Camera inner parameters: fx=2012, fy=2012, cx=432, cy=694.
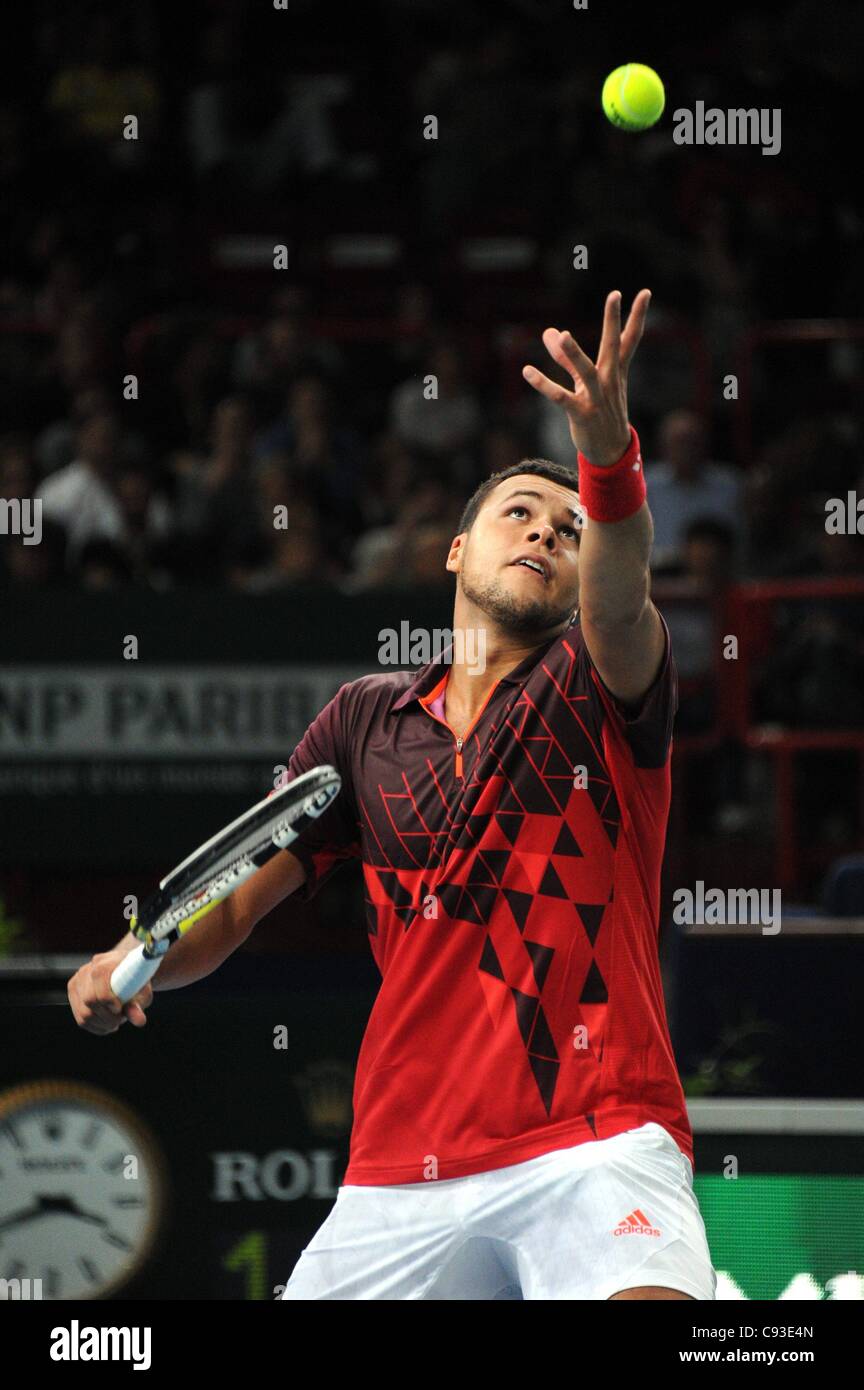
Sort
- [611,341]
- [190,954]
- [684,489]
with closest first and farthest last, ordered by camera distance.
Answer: [611,341] → [190,954] → [684,489]

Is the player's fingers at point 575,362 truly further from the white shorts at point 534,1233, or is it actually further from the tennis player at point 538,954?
the white shorts at point 534,1233

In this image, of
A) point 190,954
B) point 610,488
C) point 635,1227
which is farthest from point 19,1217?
point 610,488

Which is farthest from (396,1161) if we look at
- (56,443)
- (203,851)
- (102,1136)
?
(56,443)

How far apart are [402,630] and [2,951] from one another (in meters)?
1.83

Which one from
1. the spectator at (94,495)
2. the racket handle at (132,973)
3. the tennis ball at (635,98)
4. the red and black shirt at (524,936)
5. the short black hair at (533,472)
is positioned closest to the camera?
the red and black shirt at (524,936)

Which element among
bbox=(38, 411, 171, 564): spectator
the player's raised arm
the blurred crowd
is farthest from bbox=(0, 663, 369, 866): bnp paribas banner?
the player's raised arm

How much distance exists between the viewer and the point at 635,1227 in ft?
11.1

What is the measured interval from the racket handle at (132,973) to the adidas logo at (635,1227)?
0.98m

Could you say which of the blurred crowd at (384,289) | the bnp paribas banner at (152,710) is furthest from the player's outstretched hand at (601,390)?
the blurred crowd at (384,289)

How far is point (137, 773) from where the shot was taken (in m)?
7.50

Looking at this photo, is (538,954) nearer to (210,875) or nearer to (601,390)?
(210,875)

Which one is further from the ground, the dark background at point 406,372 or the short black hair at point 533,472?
the dark background at point 406,372

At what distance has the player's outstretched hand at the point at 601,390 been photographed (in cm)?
338

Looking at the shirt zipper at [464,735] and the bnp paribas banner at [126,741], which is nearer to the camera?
the shirt zipper at [464,735]
